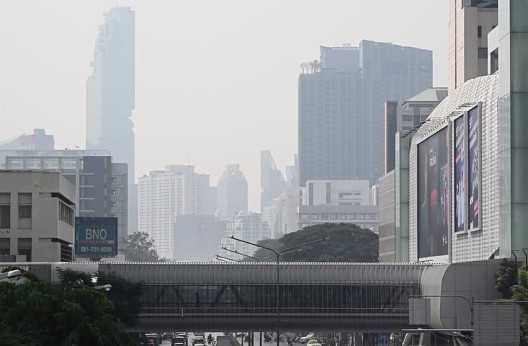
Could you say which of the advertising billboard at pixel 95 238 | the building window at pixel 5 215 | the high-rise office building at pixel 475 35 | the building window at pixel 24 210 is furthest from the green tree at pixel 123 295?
the high-rise office building at pixel 475 35

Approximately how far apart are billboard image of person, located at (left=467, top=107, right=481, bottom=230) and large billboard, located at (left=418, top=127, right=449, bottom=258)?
31.9 feet

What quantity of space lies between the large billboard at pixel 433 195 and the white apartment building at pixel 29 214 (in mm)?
34447

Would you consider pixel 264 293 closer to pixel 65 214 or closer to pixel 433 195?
pixel 65 214

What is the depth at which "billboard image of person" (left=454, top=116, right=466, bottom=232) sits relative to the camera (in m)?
128

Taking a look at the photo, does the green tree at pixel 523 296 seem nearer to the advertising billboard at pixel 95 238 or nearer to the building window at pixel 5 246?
the building window at pixel 5 246

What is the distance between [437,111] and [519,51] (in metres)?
38.1

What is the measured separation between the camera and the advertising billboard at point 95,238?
17850 cm

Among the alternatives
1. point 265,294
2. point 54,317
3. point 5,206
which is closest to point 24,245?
point 5,206

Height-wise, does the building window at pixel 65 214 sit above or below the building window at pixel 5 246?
above

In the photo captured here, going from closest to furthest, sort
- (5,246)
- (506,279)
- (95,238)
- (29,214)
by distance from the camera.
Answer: (506,279) → (5,246) → (29,214) → (95,238)

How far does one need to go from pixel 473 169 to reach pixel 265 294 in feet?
65.9

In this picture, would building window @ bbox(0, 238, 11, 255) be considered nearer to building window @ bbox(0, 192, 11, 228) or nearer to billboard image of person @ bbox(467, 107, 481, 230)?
building window @ bbox(0, 192, 11, 228)

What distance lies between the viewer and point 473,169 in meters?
125

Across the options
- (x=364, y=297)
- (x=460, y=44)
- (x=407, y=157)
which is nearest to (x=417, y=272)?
(x=364, y=297)
